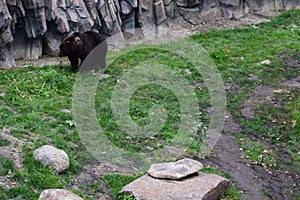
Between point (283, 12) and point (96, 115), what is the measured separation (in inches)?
446

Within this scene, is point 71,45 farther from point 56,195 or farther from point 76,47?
point 56,195

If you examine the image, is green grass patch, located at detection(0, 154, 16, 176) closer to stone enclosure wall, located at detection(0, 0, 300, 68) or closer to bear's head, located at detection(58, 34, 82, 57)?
bear's head, located at detection(58, 34, 82, 57)

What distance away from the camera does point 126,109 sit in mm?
10938

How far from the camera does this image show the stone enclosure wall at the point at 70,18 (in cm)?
1334

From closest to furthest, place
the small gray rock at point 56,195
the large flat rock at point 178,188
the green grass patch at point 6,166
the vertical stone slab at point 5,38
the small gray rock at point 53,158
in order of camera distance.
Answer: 1. the small gray rock at point 56,195
2. the large flat rock at point 178,188
3. the green grass patch at point 6,166
4. the small gray rock at point 53,158
5. the vertical stone slab at point 5,38

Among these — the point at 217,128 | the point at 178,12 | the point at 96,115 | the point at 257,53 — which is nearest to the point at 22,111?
the point at 96,115

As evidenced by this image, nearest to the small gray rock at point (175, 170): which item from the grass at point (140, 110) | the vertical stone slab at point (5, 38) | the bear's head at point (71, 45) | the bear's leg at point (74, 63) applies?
the grass at point (140, 110)

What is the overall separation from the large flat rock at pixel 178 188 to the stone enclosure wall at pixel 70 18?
23.0ft

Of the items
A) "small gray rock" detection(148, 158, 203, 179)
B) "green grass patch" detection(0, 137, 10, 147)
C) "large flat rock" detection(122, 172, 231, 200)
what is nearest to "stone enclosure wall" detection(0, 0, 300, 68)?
"green grass patch" detection(0, 137, 10, 147)

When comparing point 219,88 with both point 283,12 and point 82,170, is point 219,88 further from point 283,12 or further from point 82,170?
point 283,12

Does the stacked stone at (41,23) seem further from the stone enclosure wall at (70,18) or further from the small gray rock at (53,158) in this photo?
the small gray rock at (53,158)

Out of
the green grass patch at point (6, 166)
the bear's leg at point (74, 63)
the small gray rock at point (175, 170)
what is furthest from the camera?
the bear's leg at point (74, 63)

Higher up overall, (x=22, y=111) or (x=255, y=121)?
(x=22, y=111)

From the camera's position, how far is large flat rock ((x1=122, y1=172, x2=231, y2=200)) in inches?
272
